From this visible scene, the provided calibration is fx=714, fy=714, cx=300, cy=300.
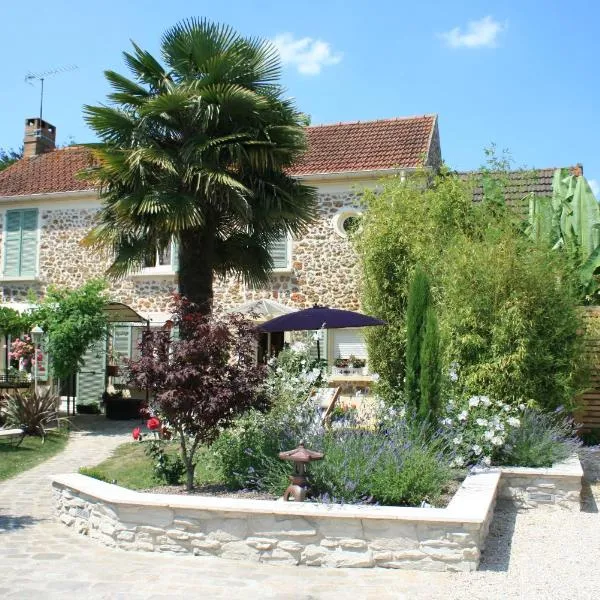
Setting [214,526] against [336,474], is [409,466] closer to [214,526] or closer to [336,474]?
[336,474]

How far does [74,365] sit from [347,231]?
6.61 meters

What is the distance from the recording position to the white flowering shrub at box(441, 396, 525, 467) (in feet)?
26.8

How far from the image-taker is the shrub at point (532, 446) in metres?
8.51

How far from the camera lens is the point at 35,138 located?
21.4 meters

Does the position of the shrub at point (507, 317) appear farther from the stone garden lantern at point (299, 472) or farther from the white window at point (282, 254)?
the white window at point (282, 254)

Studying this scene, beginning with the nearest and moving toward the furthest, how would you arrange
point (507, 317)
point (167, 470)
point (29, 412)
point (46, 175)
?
point (167, 470) → point (507, 317) → point (29, 412) → point (46, 175)

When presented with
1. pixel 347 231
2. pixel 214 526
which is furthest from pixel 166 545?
pixel 347 231

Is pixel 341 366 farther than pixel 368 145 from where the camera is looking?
No

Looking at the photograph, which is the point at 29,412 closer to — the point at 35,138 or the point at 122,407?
the point at 122,407

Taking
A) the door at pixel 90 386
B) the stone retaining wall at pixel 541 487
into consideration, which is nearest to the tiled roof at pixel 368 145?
the door at pixel 90 386

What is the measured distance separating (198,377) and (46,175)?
14.3 m

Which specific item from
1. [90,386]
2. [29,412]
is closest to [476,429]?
[29,412]

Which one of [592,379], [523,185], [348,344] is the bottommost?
[592,379]

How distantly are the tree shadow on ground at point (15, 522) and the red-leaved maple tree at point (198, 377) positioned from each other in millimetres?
1596
